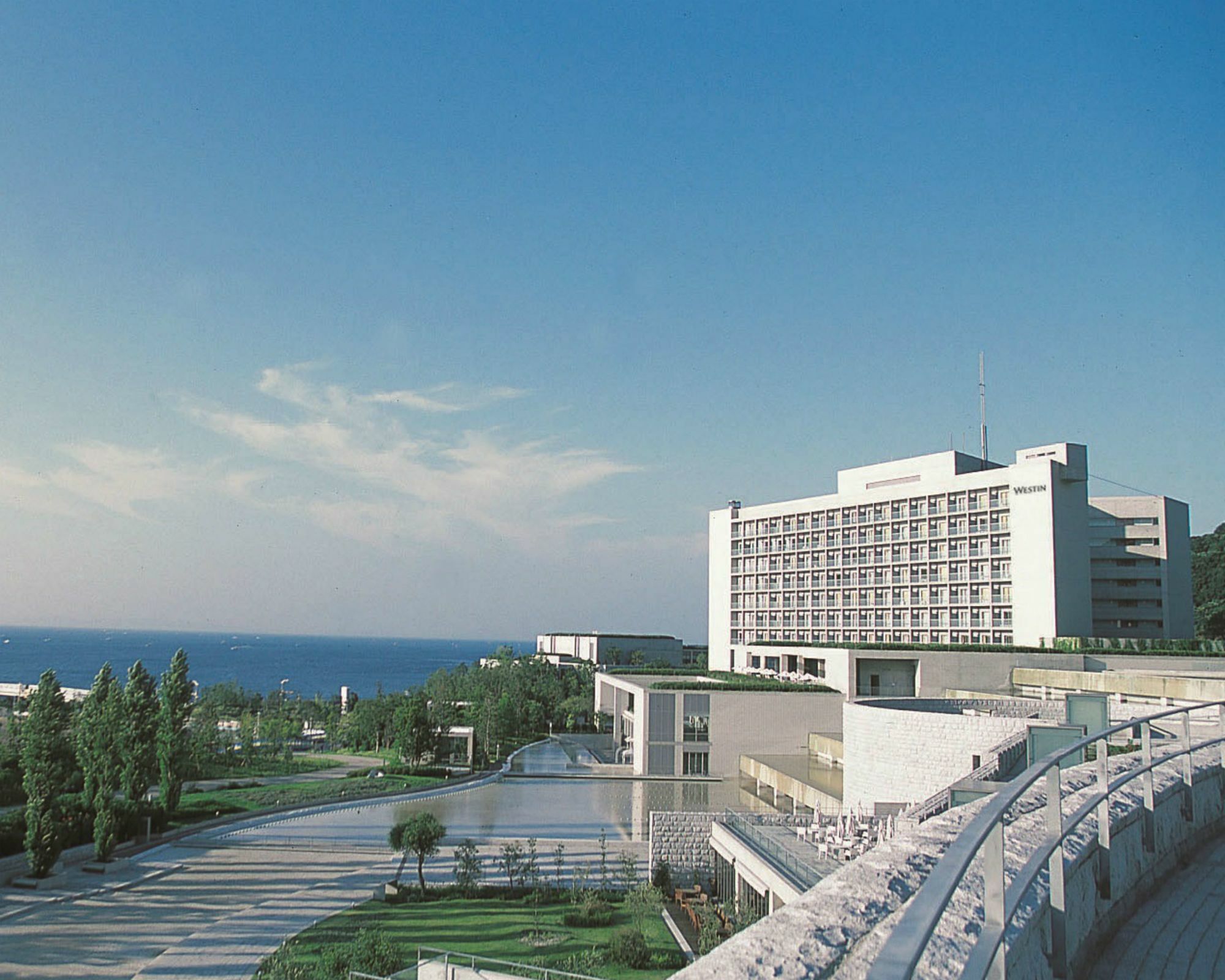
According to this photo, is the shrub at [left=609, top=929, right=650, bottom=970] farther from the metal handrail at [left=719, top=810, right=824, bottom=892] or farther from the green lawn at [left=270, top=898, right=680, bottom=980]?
the metal handrail at [left=719, top=810, right=824, bottom=892]

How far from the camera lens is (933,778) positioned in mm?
19844

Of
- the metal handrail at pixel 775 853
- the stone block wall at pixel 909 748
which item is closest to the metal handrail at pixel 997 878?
the metal handrail at pixel 775 853

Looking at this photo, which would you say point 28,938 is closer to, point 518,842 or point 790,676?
point 518,842

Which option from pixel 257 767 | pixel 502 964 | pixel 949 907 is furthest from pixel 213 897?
pixel 257 767

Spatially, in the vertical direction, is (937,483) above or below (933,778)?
above

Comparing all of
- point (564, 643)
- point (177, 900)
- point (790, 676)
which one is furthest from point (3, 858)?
point (564, 643)

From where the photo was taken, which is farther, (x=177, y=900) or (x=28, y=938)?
(x=177, y=900)

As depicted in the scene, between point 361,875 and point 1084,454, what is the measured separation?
3105 centimetres

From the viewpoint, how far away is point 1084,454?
36656 millimetres

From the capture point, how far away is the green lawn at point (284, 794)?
85.8ft

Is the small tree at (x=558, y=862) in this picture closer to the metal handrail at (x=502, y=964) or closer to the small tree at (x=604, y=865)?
the small tree at (x=604, y=865)

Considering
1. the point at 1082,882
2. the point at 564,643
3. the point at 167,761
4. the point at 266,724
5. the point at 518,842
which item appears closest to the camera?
the point at 1082,882

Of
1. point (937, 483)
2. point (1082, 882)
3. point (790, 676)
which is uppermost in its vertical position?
point (937, 483)

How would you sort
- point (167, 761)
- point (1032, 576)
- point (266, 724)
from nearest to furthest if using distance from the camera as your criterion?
point (167, 761)
point (1032, 576)
point (266, 724)
